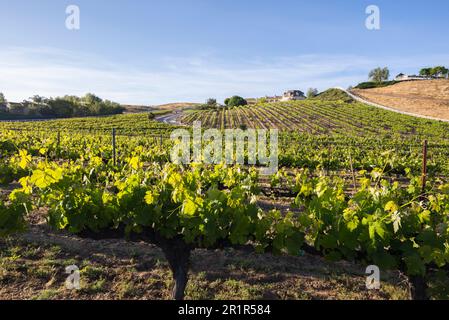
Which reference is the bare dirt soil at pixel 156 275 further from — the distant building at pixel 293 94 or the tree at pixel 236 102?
the distant building at pixel 293 94

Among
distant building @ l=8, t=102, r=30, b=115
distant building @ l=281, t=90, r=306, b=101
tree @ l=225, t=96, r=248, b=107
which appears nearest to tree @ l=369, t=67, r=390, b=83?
distant building @ l=281, t=90, r=306, b=101

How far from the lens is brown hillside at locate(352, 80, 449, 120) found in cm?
4841

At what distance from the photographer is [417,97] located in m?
57.0

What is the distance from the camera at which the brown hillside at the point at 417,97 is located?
159 feet

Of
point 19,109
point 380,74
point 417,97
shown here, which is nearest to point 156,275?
point 417,97

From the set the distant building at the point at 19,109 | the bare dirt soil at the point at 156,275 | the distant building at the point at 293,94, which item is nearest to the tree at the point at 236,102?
the distant building at the point at 293,94

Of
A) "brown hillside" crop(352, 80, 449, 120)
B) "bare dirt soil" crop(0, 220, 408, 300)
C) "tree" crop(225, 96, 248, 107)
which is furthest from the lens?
"tree" crop(225, 96, 248, 107)

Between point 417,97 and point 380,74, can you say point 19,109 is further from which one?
point 380,74

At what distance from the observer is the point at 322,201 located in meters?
3.26

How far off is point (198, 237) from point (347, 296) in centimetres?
210

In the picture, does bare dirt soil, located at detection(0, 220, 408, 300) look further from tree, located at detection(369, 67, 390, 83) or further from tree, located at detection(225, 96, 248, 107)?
tree, located at detection(369, 67, 390, 83)

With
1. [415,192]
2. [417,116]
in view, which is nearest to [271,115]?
[417,116]
